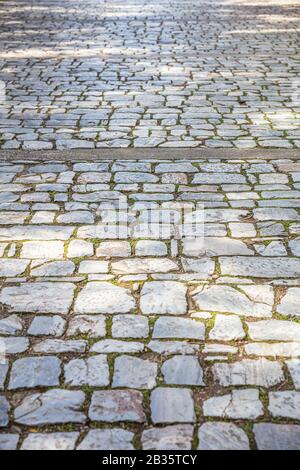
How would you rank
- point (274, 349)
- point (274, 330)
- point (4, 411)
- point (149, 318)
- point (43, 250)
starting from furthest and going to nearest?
Answer: point (43, 250), point (149, 318), point (274, 330), point (274, 349), point (4, 411)

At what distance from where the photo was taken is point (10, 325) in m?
3.28

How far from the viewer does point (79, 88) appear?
27.9ft

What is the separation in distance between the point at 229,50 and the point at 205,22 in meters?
3.75

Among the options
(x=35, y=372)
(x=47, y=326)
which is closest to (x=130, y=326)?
(x=47, y=326)

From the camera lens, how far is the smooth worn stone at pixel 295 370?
112 inches

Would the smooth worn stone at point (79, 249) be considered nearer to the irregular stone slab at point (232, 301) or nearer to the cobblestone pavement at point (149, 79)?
the irregular stone slab at point (232, 301)

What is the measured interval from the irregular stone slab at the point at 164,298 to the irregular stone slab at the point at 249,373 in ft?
1.76

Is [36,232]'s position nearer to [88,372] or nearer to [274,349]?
[88,372]

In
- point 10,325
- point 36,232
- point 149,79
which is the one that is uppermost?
point 10,325

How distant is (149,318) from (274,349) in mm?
743

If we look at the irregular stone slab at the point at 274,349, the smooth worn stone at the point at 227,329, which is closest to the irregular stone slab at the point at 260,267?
the smooth worn stone at the point at 227,329

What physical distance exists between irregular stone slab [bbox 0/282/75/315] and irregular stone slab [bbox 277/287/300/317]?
4.26 ft

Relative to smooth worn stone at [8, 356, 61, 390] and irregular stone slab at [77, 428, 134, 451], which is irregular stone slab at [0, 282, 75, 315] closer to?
smooth worn stone at [8, 356, 61, 390]

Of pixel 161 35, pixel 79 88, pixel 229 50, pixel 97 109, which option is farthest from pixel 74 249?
pixel 161 35
